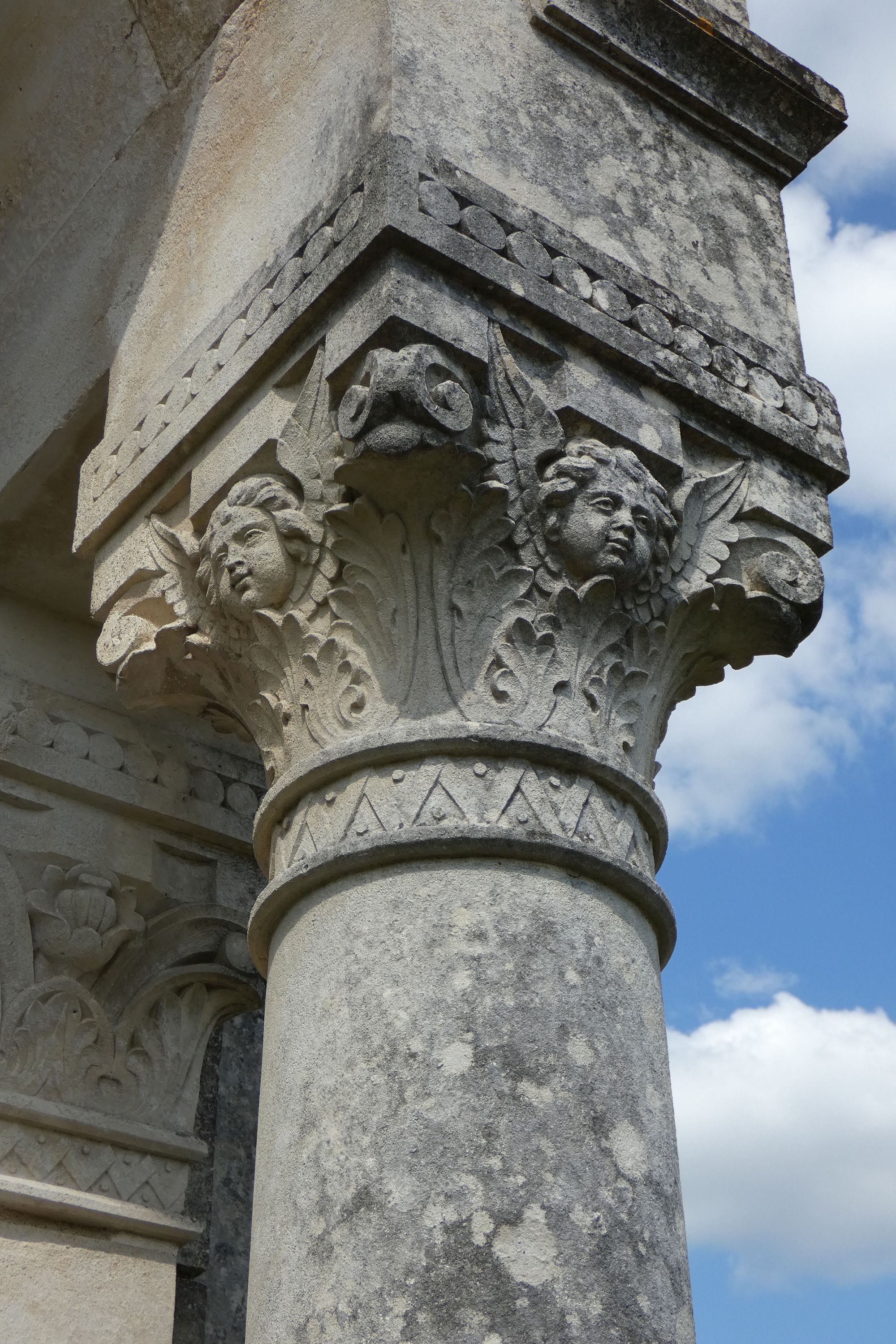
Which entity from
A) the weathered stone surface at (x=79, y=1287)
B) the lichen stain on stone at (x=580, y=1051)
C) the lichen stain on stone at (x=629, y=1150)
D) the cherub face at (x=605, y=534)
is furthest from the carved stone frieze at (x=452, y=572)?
the weathered stone surface at (x=79, y=1287)

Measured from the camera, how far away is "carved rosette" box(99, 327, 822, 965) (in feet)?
11.0

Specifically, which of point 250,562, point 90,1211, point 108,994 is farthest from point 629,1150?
point 108,994

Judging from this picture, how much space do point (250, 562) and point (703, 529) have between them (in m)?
1.09

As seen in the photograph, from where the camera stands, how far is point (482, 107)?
409 centimetres

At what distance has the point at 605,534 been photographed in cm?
361

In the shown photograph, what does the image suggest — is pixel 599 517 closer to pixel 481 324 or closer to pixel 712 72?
pixel 481 324

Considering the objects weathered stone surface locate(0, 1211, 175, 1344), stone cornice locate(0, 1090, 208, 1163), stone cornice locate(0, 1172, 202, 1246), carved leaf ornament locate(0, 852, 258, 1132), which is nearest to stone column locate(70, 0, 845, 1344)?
carved leaf ornament locate(0, 852, 258, 1132)

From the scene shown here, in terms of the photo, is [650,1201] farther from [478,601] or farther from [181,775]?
[181,775]

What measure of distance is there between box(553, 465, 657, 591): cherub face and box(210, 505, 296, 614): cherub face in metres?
0.62

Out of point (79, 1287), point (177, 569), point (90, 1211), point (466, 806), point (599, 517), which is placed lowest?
point (79, 1287)

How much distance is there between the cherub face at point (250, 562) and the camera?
3707 mm

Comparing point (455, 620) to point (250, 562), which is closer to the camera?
point (455, 620)

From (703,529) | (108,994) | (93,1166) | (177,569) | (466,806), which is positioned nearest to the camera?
(466,806)

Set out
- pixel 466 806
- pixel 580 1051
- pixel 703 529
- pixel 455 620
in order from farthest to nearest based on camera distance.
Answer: pixel 703 529 < pixel 455 620 < pixel 466 806 < pixel 580 1051
